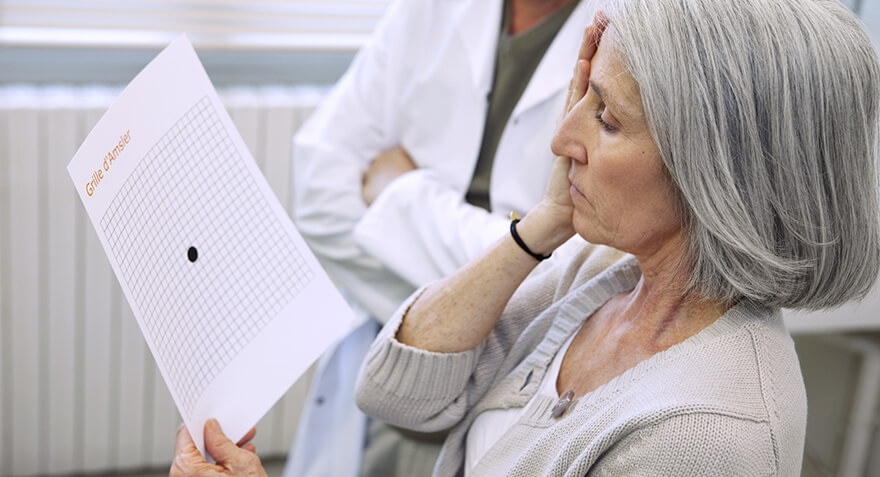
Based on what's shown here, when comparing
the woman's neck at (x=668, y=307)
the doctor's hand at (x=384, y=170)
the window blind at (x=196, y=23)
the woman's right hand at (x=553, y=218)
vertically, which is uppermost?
the window blind at (x=196, y=23)

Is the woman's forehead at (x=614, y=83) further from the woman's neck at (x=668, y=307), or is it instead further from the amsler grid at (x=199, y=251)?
the amsler grid at (x=199, y=251)

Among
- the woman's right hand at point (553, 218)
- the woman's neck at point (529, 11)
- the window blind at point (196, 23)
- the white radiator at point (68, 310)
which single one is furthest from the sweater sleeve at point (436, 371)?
the window blind at point (196, 23)

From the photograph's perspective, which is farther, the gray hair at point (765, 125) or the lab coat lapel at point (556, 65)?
the lab coat lapel at point (556, 65)

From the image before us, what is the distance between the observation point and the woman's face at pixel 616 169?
2.43 ft

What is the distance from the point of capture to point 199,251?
0.82 m

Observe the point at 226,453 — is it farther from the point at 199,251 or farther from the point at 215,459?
the point at 199,251

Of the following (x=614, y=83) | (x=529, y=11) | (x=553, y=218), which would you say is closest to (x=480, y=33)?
(x=529, y=11)

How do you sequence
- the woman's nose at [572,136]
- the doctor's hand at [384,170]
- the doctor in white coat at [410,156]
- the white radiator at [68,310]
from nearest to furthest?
the woman's nose at [572,136]
the doctor in white coat at [410,156]
the doctor's hand at [384,170]
the white radiator at [68,310]

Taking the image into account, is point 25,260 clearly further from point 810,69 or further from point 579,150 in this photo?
point 810,69

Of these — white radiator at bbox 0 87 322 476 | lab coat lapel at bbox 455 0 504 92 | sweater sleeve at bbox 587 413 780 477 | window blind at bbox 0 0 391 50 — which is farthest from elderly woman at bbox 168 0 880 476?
window blind at bbox 0 0 391 50

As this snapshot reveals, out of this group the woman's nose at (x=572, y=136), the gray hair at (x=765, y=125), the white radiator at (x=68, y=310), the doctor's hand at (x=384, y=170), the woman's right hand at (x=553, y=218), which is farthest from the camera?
the white radiator at (x=68, y=310)

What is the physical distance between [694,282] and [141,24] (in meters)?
1.58

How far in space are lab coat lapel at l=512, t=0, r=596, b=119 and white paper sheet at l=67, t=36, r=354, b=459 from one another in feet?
1.74

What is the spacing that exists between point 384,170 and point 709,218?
763 mm
